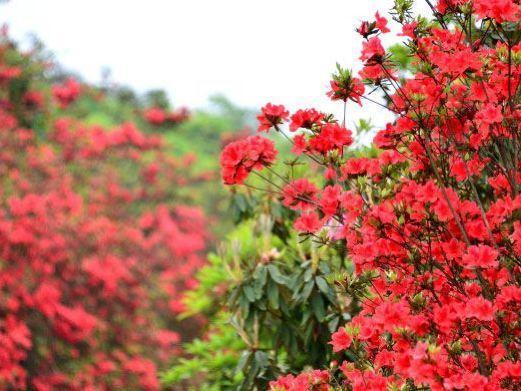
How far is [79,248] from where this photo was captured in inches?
316

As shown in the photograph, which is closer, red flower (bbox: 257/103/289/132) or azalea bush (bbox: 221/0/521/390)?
azalea bush (bbox: 221/0/521/390)

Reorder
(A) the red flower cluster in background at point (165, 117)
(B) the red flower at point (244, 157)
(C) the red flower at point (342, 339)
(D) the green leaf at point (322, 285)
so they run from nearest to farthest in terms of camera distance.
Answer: (C) the red flower at point (342, 339)
(B) the red flower at point (244, 157)
(D) the green leaf at point (322, 285)
(A) the red flower cluster in background at point (165, 117)

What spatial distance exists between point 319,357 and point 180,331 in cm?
691

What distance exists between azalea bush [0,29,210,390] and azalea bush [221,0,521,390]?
4.56 meters

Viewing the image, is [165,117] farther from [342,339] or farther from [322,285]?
[342,339]

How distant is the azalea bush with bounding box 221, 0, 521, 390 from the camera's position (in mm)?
2328

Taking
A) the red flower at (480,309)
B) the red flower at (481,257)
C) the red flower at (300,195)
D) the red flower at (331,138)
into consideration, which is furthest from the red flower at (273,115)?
the red flower at (480,309)

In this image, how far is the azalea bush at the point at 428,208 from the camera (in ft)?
7.64

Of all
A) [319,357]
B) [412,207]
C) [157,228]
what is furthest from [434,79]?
[157,228]

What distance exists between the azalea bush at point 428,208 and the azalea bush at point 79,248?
4.56 meters

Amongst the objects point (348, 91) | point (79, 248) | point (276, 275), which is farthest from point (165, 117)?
point (348, 91)

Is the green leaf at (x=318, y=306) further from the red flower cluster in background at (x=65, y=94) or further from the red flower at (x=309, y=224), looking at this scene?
the red flower cluster in background at (x=65, y=94)

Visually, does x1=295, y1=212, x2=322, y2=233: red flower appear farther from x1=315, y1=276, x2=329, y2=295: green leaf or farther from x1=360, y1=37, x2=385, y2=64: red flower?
x1=315, y1=276, x2=329, y2=295: green leaf

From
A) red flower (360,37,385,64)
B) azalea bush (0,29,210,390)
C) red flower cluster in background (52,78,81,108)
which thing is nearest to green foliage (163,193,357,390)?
red flower (360,37,385,64)
